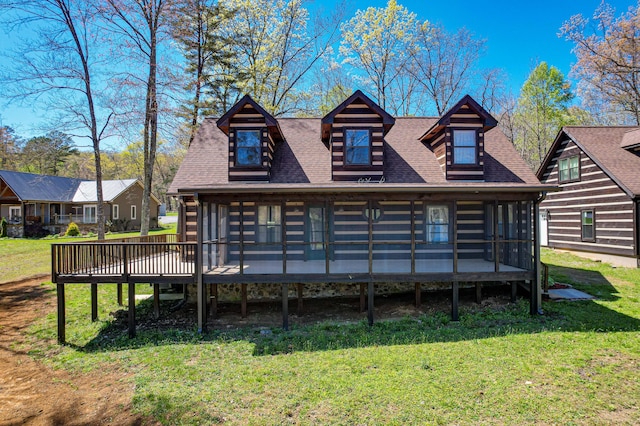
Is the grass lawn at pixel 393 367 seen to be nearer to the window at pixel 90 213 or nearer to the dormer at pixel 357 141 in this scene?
the dormer at pixel 357 141

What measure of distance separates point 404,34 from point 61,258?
25264 millimetres

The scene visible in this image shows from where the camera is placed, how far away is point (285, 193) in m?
9.14

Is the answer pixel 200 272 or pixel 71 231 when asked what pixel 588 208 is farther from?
pixel 71 231

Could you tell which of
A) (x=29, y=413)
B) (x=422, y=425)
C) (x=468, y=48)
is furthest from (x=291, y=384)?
(x=468, y=48)

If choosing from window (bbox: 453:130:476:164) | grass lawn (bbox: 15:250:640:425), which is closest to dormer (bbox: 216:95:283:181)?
grass lawn (bbox: 15:250:640:425)

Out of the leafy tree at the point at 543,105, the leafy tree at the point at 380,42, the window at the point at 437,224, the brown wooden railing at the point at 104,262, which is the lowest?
the brown wooden railing at the point at 104,262

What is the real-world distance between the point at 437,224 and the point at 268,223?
5.86 meters

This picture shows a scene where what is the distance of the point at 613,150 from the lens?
16625 millimetres

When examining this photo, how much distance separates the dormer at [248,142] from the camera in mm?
11133

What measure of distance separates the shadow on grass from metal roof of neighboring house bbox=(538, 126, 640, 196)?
289 inches

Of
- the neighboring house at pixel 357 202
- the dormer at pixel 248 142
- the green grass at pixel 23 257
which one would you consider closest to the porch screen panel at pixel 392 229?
the neighboring house at pixel 357 202

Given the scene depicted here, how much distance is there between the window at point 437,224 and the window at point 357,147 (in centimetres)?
292

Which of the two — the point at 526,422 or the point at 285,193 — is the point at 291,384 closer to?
the point at 526,422

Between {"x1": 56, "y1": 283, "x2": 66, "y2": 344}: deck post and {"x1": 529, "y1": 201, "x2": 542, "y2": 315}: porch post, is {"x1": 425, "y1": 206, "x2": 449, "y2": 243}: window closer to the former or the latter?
{"x1": 529, "y1": 201, "x2": 542, "y2": 315}: porch post
